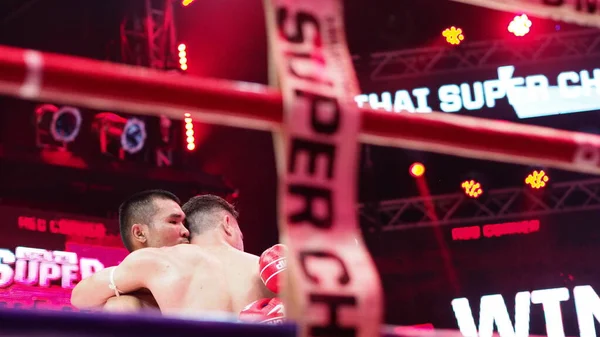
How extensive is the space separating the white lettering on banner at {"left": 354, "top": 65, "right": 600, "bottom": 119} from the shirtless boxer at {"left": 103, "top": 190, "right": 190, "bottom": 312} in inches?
194

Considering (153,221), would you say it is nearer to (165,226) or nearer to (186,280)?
(165,226)

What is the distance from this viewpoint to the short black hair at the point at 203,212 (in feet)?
9.30

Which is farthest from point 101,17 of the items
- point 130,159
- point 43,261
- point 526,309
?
point 526,309

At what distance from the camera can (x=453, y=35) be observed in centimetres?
793

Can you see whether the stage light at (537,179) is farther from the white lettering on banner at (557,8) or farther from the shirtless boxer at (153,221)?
the white lettering on banner at (557,8)

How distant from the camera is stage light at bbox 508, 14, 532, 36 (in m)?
7.52

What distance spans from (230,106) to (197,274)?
175 centimetres

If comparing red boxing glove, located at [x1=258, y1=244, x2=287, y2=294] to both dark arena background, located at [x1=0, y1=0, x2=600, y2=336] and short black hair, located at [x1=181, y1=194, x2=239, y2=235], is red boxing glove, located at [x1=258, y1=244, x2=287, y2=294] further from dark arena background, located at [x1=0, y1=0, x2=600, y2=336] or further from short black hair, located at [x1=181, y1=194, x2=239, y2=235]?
dark arena background, located at [x1=0, y1=0, x2=600, y2=336]

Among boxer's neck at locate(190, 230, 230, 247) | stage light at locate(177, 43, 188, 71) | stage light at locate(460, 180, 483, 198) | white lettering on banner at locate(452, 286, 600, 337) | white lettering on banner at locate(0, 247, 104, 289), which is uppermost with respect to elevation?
stage light at locate(177, 43, 188, 71)

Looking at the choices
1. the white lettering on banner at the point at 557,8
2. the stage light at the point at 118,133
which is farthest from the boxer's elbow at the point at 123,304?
the stage light at the point at 118,133

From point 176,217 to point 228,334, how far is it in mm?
2016

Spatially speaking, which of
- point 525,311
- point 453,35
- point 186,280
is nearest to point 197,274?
point 186,280

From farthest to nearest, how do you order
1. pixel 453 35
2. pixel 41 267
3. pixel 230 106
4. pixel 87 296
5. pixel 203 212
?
pixel 453 35 < pixel 41 267 < pixel 203 212 < pixel 87 296 < pixel 230 106

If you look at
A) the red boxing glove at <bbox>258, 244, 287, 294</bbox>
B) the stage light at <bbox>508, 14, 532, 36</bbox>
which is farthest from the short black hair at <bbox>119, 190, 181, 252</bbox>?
the stage light at <bbox>508, 14, 532, 36</bbox>
